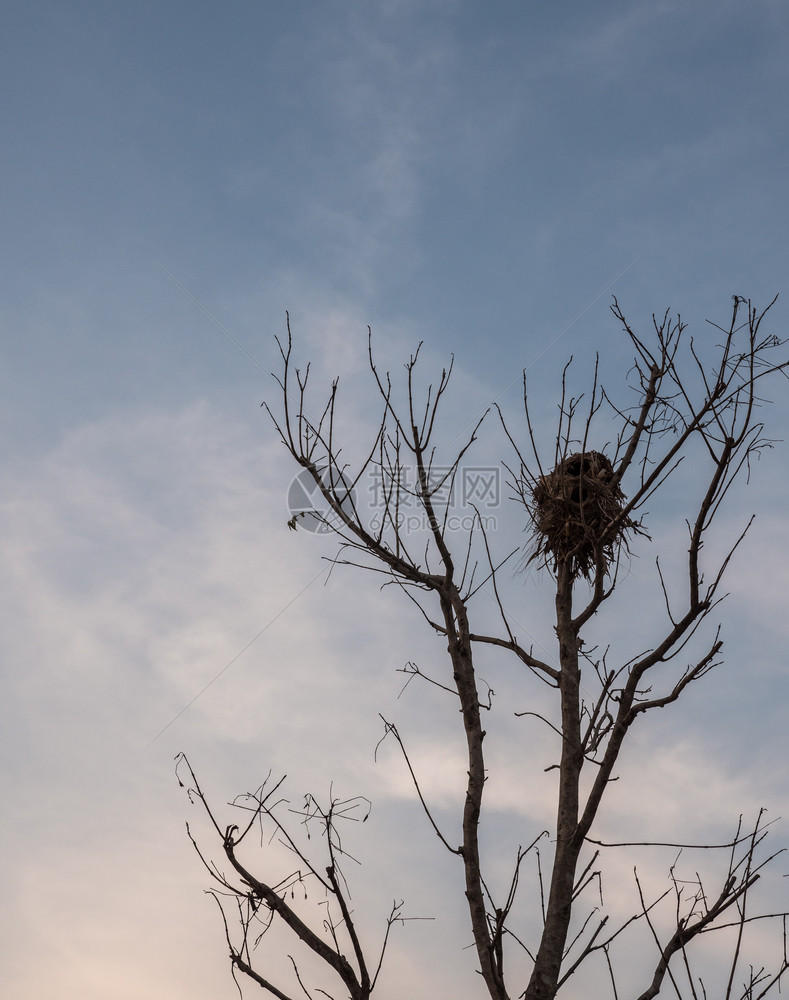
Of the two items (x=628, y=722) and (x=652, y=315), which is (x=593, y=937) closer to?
(x=628, y=722)

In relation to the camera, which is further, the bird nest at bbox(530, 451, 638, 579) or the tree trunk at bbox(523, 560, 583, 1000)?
the bird nest at bbox(530, 451, 638, 579)

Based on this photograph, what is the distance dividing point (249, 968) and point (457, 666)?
4.07 ft

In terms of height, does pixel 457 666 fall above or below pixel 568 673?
below

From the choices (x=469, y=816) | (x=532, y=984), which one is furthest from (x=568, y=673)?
(x=532, y=984)

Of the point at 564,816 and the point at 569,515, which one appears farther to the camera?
the point at 569,515

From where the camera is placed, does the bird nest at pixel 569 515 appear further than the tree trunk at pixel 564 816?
Yes

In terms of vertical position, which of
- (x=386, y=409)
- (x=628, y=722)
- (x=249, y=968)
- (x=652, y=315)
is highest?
(x=652, y=315)

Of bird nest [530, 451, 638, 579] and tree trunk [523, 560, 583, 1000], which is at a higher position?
bird nest [530, 451, 638, 579]

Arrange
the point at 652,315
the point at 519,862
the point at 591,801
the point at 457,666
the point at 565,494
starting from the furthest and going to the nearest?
the point at 565,494
the point at 652,315
the point at 457,666
the point at 591,801
the point at 519,862

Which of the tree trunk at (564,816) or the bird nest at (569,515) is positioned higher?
the bird nest at (569,515)

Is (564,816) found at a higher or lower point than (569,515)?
lower

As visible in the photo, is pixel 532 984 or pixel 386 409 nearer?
pixel 532 984

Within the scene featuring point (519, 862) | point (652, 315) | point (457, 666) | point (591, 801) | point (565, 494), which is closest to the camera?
→ point (519, 862)

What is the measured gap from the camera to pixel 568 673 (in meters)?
3.86
